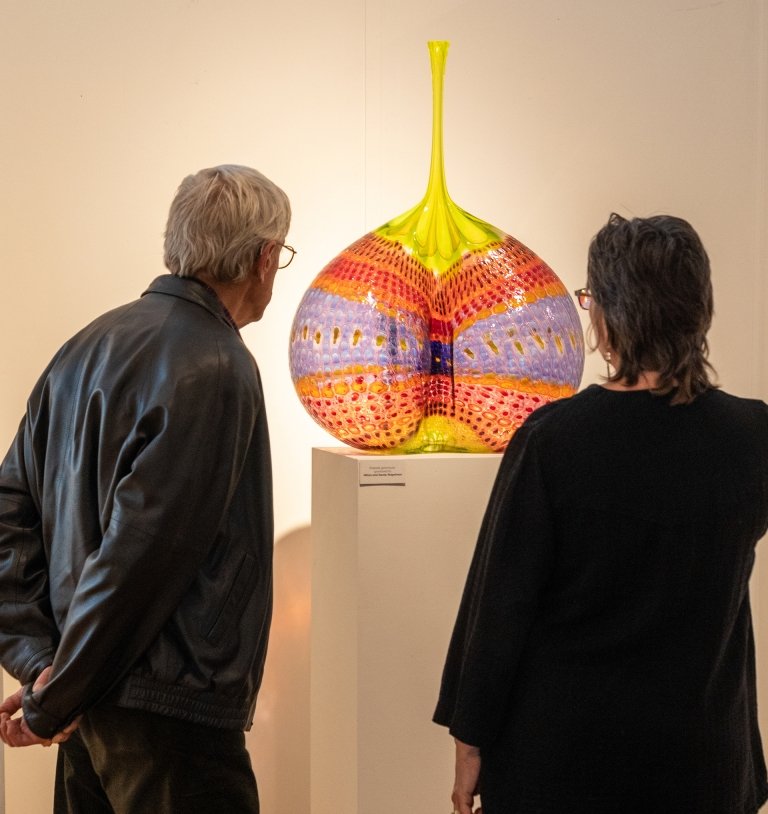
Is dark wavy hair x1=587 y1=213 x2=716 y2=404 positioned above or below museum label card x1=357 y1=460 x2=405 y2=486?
above

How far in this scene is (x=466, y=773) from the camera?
1.31 metres

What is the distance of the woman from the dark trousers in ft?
1.03

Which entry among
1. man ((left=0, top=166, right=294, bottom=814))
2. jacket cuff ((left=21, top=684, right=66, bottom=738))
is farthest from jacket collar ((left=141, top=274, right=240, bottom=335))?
jacket cuff ((left=21, top=684, right=66, bottom=738))

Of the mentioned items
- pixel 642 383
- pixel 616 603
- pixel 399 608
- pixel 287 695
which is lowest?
pixel 287 695

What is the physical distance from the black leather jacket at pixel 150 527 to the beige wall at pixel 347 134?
966 mm

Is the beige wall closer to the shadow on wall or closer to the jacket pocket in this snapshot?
the shadow on wall

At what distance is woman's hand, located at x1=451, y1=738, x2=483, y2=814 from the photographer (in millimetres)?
1306

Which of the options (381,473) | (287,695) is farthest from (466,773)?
(287,695)

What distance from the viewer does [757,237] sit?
2707 millimetres

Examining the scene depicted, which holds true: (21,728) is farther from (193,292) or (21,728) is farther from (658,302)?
(658,302)

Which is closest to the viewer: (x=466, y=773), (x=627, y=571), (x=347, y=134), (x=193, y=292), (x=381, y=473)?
(x=627, y=571)

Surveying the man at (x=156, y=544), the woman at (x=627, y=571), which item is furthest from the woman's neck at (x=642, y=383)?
the man at (x=156, y=544)

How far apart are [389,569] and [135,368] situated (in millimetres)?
615

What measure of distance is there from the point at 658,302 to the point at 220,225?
58 cm
